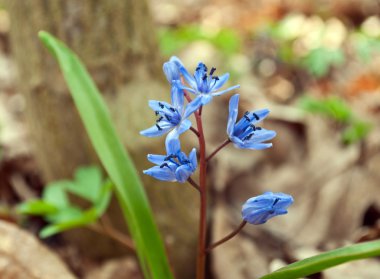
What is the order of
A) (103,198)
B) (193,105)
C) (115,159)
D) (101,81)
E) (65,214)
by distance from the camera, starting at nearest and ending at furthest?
(193,105)
(115,159)
(103,198)
(65,214)
(101,81)

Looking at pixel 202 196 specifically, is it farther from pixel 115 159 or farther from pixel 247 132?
pixel 115 159

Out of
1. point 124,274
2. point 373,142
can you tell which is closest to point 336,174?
point 373,142

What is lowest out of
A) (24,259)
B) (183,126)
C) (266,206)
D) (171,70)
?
(24,259)

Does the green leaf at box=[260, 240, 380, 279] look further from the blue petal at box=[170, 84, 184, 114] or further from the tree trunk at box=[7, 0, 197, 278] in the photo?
the tree trunk at box=[7, 0, 197, 278]

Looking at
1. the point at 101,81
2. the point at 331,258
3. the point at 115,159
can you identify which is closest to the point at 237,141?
the point at 331,258

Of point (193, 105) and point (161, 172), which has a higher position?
point (193, 105)

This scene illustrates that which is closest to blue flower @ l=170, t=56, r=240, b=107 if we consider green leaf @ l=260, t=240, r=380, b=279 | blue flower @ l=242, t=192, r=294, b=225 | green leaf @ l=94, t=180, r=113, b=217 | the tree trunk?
blue flower @ l=242, t=192, r=294, b=225

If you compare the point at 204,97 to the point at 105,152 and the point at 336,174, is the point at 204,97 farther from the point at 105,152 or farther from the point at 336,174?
the point at 336,174

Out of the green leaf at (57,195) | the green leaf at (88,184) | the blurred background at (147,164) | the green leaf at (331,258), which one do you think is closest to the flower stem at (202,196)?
the green leaf at (331,258)
